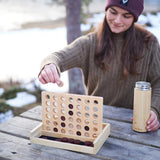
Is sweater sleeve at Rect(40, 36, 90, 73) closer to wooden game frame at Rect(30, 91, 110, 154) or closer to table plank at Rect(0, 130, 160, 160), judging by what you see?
wooden game frame at Rect(30, 91, 110, 154)

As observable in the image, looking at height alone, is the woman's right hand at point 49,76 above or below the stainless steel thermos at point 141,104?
above

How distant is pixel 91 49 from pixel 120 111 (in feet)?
1.85

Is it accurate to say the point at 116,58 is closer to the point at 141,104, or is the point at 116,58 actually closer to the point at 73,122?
the point at 141,104

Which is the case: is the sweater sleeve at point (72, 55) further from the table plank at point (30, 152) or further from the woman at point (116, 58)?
the table plank at point (30, 152)

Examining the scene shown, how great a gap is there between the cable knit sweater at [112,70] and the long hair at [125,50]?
0.04m

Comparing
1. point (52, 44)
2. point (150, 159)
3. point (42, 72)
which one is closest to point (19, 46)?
point (52, 44)

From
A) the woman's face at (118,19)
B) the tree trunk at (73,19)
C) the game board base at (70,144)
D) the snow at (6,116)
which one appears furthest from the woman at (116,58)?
the snow at (6,116)

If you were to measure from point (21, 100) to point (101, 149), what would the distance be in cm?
312

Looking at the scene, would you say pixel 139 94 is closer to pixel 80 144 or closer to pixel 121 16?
pixel 80 144

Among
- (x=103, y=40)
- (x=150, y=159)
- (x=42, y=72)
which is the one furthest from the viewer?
(x=103, y=40)

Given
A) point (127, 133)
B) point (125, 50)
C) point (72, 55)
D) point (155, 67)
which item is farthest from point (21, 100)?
point (127, 133)

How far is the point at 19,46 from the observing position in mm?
7402

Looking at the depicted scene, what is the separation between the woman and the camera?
1935 millimetres

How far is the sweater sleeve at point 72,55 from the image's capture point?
1.79 meters
